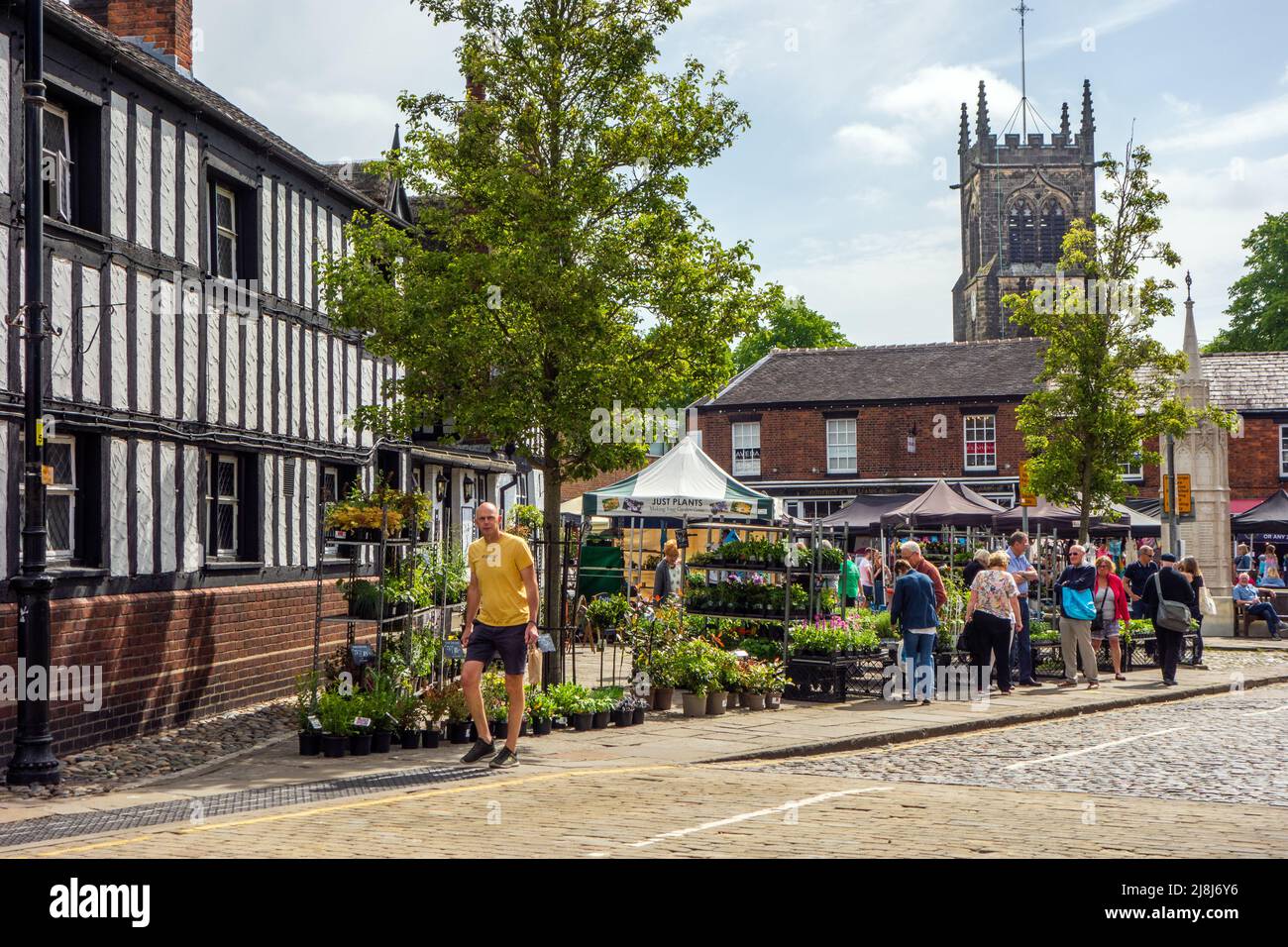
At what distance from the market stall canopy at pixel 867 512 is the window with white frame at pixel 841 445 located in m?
8.51

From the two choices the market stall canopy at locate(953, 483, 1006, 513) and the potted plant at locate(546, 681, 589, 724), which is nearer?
the potted plant at locate(546, 681, 589, 724)

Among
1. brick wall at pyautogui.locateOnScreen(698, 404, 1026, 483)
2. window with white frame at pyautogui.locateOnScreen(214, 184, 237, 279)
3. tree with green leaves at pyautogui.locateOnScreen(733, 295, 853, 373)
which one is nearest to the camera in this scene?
window with white frame at pyautogui.locateOnScreen(214, 184, 237, 279)

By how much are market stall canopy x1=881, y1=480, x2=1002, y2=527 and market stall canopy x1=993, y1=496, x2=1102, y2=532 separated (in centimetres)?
35

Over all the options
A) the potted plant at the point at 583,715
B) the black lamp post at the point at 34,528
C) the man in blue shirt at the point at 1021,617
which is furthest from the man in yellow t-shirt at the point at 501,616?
the man in blue shirt at the point at 1021,617

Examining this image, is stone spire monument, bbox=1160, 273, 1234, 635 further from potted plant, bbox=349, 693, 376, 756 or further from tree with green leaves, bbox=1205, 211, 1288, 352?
tree with green leaves, bbox=1205, 211, 1288, 352

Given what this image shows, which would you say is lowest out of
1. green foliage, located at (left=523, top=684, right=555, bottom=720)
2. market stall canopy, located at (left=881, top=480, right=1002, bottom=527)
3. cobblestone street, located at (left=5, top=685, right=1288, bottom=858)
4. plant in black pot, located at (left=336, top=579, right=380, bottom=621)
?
cobblestone street, located at (left=5, top=685, right=1288, bottom=858)

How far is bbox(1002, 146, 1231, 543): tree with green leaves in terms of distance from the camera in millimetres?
24453

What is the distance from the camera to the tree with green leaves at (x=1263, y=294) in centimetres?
5741

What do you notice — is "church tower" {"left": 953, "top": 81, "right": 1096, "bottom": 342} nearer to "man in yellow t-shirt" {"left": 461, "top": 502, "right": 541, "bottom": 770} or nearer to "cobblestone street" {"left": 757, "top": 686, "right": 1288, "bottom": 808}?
"cobblestone street" {"left": 757, "top": 686, "right": 1288, "bottom": 808}

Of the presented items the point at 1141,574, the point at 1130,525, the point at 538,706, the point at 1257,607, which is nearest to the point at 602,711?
the point at 538,706

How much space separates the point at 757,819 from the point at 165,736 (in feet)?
25.3

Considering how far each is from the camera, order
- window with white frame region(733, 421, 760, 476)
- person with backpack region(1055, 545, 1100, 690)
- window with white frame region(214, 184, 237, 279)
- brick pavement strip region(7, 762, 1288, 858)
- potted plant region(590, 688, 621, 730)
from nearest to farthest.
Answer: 1. brick pavement strip region(7, 762, 1288, 858)
2. potted plant region(590, 688, 621, 730)
3. window with white frame region(214, 184, 237, 279)
4. person with backpack region(1055, 545, 1100, 690)
5. window with white frame region(733, 421, 760, 476)

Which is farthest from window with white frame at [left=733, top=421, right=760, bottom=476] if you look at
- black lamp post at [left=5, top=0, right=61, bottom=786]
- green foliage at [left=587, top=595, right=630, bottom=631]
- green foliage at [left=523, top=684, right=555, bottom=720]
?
black lamp post at [left=5, top=0, right=61, bottom=786]

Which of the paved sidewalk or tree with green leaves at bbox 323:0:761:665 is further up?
tree with green leaves at bbox 323:0:761:665
